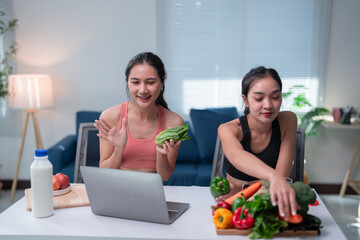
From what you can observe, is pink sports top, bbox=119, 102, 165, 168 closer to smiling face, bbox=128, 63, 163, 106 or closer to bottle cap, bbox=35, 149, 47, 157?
smiling face, bbox=128, 63, 163, 106

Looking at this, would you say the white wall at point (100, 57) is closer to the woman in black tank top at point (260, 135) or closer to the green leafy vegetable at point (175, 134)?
the woman in black tank top at point (260, 135)

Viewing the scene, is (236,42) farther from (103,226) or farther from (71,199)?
(103,226)

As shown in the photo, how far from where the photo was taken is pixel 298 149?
6.49 feet

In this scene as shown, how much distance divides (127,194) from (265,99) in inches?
29.1

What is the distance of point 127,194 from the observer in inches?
51.1

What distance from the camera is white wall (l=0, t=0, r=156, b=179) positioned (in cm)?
386

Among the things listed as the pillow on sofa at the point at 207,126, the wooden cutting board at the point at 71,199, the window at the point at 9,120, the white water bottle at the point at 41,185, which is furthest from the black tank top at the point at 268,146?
the window at the point at 9,120

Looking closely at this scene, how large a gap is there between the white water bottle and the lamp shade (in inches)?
91.1

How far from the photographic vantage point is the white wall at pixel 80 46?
3855 millimetres

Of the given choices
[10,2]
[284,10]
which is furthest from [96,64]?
[284,10]

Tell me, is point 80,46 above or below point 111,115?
above

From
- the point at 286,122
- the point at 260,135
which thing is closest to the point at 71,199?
the point at 260,135

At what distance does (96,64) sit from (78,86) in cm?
30

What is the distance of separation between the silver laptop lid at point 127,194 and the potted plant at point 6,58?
272 cm
